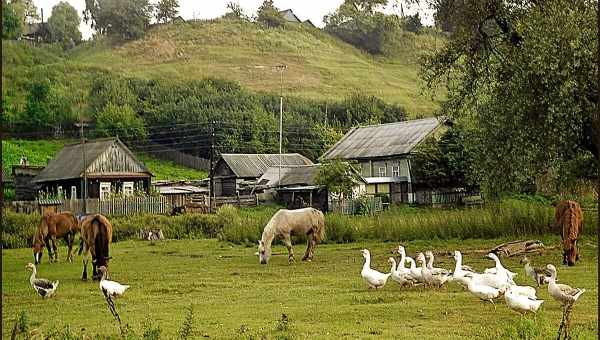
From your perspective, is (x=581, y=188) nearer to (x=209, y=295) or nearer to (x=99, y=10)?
(x=209, y=295)

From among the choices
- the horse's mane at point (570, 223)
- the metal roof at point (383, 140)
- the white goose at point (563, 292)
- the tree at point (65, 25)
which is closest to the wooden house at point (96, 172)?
the metal roof at point (383, 140)

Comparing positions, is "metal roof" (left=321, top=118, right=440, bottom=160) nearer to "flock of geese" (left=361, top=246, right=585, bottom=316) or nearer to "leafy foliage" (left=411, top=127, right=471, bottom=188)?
"leafy foliage" (left=411, top=127, right=471, bottom=188)

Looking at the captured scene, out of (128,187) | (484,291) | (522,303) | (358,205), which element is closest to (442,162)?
(358,205)

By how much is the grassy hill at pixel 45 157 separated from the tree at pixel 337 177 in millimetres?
15977

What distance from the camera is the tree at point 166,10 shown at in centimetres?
9288

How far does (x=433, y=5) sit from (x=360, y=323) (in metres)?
16.1

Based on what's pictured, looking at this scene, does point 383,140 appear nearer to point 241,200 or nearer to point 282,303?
point 241,200

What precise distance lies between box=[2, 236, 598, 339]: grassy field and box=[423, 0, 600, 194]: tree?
2756 millimetres

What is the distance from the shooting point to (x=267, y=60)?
8700cm

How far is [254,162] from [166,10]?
148ft

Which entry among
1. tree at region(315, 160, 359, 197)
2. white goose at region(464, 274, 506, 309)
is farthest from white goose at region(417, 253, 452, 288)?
tree at region(315, 160, 359, 197)

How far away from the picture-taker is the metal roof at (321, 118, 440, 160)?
157 feet

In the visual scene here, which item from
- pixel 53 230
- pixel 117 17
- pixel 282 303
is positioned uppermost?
pixel 117 17

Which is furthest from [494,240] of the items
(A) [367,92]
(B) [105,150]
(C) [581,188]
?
(A) [367,92]
